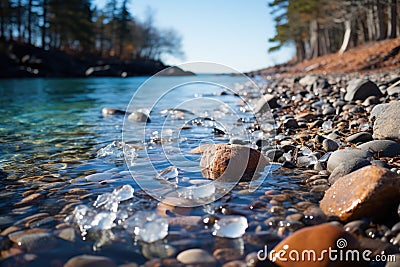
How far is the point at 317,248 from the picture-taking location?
144cm

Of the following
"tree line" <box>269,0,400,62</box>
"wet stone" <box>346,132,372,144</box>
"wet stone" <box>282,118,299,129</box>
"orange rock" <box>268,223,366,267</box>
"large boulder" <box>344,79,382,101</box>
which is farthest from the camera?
"tree line" <box>269,0,400,62</box>

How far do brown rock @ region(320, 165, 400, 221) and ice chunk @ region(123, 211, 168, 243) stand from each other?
36.5 inches

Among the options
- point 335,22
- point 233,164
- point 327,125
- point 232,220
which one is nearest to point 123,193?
point 232,220

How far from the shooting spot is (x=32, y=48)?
2978cm

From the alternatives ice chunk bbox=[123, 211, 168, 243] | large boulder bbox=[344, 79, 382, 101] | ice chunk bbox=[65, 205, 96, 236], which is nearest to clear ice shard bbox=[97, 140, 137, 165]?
ice chunk bbox=[65, 205, 96, 236]

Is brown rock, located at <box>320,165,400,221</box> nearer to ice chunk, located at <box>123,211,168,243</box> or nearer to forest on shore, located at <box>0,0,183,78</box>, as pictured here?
ice chunk, located at <box>123,211,168,243</box>

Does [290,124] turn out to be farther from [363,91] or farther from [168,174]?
[168,174]

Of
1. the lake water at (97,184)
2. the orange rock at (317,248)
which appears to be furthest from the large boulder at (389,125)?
the orange rock at (317,248)

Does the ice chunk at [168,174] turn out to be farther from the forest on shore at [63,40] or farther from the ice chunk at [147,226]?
the forest on shore at [63,40]

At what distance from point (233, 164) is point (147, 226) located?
1096 mm

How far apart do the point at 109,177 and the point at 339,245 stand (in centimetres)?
181

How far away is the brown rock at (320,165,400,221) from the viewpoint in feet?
5.65

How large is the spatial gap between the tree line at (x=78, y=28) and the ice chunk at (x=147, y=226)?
34192 millimetres

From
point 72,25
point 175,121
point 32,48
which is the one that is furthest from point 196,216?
point 72,25
